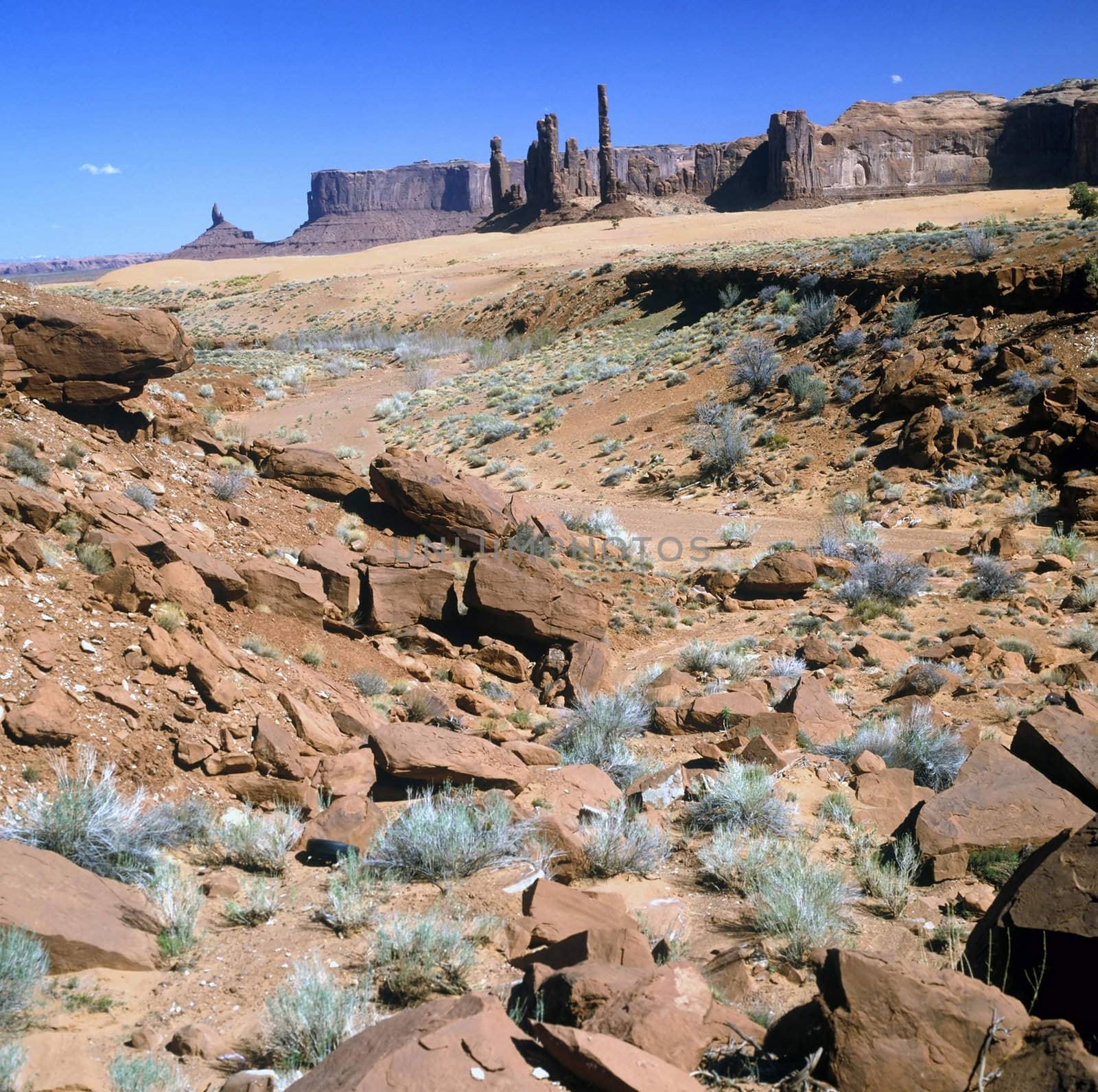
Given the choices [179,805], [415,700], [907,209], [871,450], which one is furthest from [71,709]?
[907,209]

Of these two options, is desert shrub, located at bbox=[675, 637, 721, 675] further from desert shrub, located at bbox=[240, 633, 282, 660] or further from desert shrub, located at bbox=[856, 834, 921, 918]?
desert shrub, located at bbox=[856, 834, 921, 918]

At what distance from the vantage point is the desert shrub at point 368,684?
9.27 metres

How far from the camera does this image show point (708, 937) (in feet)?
16.5

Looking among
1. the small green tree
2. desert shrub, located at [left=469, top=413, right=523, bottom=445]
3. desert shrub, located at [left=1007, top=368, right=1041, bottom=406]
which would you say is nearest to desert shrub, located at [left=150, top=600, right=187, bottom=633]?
desert shrub, located at [left=1007, top=368, right=1041, bottom=406]

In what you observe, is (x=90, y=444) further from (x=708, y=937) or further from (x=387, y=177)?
(x=387, y=177)

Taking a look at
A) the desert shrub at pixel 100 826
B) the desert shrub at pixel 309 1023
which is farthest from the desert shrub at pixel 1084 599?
the desert shrub at pixel 309 1023

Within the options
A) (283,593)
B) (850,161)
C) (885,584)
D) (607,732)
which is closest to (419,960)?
(607,732)

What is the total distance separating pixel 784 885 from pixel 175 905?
3.21 metres

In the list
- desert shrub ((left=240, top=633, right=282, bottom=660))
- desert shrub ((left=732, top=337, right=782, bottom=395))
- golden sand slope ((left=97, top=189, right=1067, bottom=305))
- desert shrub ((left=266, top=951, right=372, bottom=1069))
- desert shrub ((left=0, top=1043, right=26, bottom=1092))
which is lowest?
desert shrub ((left=266, top=951, right=372, bottom=1069))

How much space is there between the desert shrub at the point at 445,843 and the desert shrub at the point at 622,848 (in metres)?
0.43

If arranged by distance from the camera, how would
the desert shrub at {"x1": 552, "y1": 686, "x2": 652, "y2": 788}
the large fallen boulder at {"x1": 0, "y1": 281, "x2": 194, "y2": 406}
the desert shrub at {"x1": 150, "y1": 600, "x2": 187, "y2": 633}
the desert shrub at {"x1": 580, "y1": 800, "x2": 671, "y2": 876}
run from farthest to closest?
the large fallen boulder at {"x1": 0, "y1": 281, "x2": 194, "y2": 406} < the desert shrub at {"x1": 150, "y1": 600, "x2": 187, "y2": 633} < the desert shrub at {"x1": 552, "y1": 686, "x2": 652, "y2": 788} < the desert shrub at {"x1": 580, "y1": 800, "x2": 671, "y2": 876}

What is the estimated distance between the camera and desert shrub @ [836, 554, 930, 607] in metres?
12.5

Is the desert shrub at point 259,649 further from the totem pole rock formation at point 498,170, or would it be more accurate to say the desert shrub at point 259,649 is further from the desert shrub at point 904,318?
the totem pole rock formation at point 498,170

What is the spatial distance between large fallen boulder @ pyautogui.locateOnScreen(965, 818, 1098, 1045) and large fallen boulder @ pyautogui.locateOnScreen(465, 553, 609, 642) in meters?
7.04
